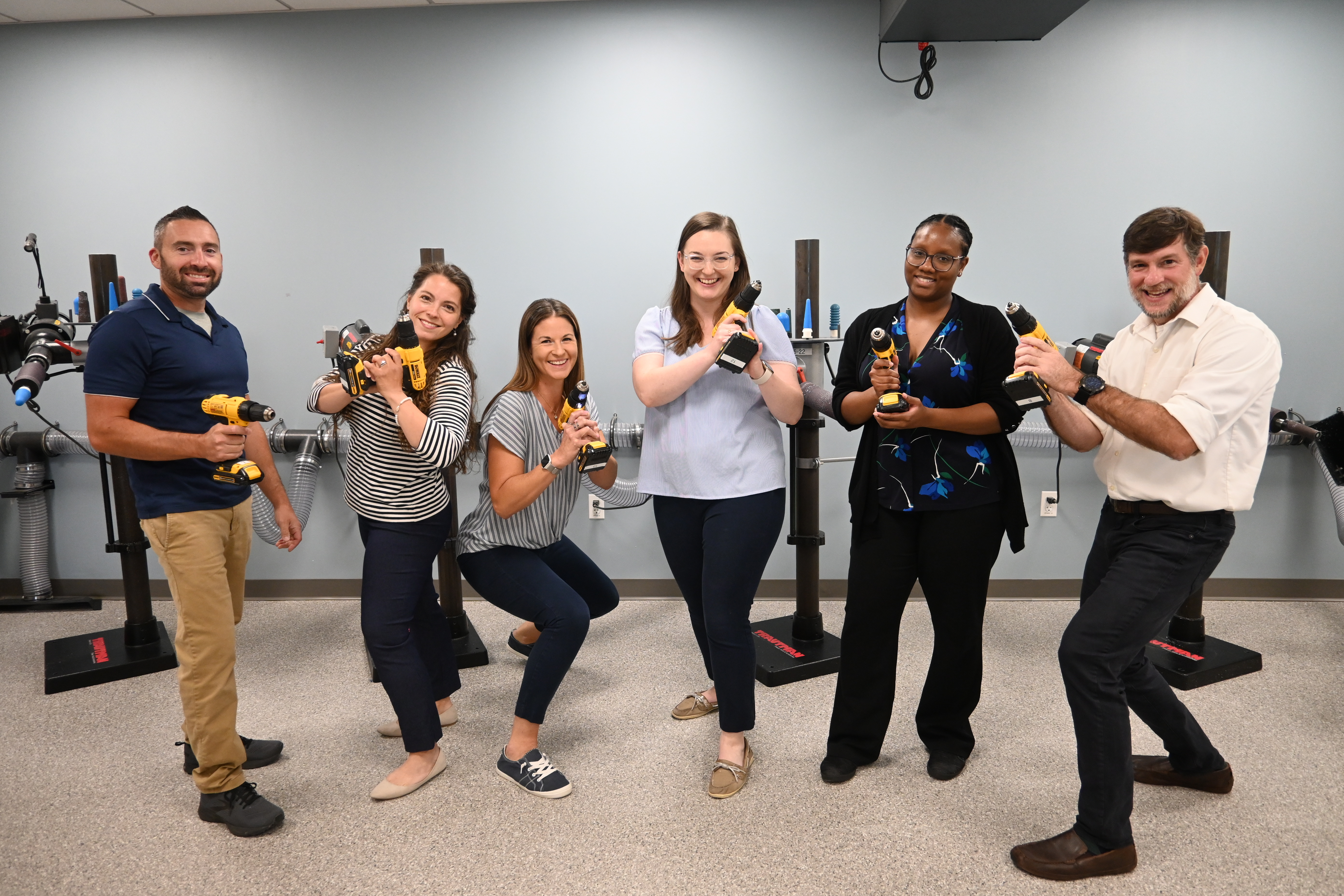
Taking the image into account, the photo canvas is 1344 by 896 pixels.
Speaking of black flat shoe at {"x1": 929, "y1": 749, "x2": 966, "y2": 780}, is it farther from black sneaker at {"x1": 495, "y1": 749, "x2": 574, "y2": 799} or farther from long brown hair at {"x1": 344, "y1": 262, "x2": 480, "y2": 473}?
long brown hair at {"x1": 344, "y1": 262, "x2": 480, "y2": 473}

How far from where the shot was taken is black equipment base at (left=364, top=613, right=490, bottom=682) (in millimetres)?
3086

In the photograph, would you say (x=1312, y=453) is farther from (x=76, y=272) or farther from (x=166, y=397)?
(x=76, y=272)

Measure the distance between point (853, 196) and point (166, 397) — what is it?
280 centimetres

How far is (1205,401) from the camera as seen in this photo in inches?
68.1

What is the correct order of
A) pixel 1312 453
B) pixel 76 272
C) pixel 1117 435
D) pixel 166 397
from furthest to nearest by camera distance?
pixel 76 272 → pixel 1312 453 → pixel 166 397 → pixel 1117 435

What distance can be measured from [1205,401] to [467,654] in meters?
2.54

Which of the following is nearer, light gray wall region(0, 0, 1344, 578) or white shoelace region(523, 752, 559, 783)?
white shoelace region(523, 752, 559, 783)

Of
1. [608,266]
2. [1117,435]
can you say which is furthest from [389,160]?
[1117,435]

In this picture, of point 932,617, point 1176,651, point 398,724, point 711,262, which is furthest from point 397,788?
point 1176,651

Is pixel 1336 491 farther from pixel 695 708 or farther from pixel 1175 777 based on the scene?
pixel 695 708

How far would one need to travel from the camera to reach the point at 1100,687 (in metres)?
1.81

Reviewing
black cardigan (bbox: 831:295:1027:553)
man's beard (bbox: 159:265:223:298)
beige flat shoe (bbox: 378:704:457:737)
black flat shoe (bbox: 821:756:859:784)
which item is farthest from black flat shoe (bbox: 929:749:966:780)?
man's beard (bbox: 159:265:223:298)

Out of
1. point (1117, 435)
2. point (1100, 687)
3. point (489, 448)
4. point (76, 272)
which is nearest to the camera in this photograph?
point (1100, 687)

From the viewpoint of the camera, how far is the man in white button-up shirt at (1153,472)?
1.74 m
